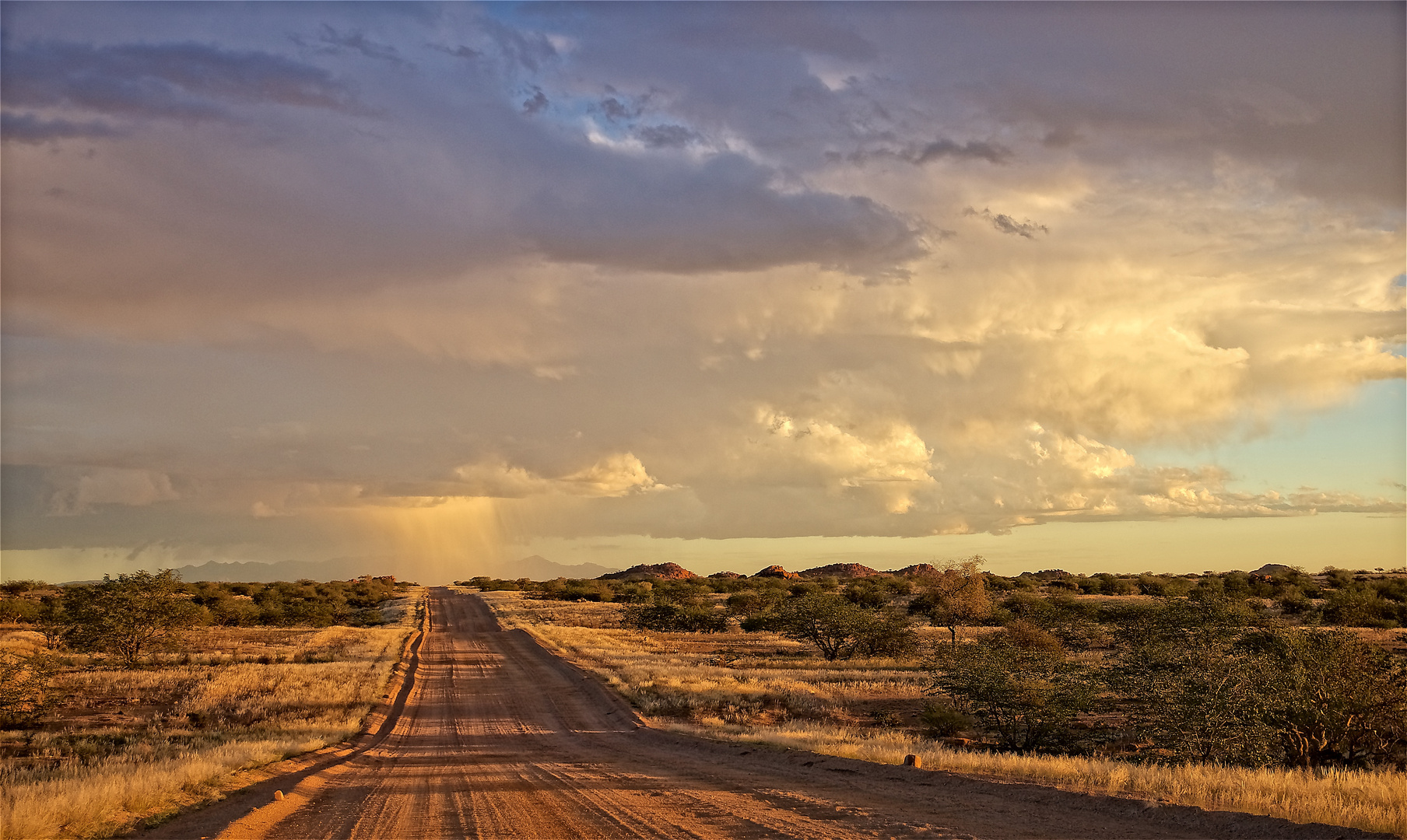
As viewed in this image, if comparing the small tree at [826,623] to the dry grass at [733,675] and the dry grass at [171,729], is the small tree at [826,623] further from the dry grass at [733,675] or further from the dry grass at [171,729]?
the dry grass at [171,729]

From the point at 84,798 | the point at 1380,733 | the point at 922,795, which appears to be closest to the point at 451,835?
the point at 84,798

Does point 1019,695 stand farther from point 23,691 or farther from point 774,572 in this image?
point 774,572

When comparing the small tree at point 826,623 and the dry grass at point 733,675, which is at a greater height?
the small tree at point 826,623

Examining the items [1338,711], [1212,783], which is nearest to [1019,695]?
[1338,711]

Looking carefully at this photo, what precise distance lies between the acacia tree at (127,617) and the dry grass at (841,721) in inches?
885

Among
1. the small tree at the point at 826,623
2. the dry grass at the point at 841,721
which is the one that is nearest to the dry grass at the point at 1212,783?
the dry grass at the point at 841,721

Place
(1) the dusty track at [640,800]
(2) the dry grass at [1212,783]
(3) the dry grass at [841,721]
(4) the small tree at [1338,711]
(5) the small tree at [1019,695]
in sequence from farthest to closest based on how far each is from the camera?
(5) the small tree at [1019,695] → (4) the small tree at [1338,711] → (3) the dry grass at [841,721] → (1) the dusty track at [640,800] → (2) the dry grass at [1212,783]

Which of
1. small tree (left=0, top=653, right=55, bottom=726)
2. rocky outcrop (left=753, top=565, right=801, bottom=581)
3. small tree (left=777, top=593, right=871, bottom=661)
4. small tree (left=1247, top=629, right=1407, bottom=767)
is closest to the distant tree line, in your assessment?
small tree (left=0, top=653, right=55, bottom=726)

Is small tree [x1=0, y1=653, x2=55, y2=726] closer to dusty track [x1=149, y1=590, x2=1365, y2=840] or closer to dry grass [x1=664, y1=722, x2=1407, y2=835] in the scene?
dusty track [x1=149, y1=590, x2=1365, y2=840]

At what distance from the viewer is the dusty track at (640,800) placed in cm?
1196

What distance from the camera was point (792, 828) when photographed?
12.0m

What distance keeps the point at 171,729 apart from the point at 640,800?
20.0m

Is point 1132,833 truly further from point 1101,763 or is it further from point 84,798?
point 84,798

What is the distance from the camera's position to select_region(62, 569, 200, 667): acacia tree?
48.8 metres
